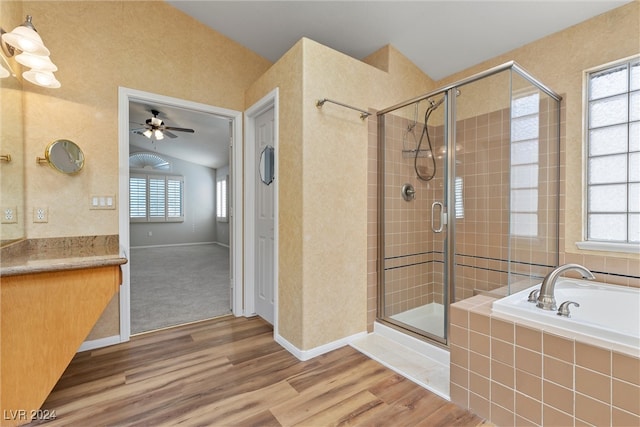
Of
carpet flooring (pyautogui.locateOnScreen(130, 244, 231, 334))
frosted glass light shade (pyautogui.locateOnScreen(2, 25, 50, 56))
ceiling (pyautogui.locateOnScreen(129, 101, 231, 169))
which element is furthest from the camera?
ceiling (pyautogui.locateOnScreen(129, 101, 231, 169))

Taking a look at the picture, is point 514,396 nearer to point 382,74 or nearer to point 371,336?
point 371,336

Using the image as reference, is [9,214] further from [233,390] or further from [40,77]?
[233,390]

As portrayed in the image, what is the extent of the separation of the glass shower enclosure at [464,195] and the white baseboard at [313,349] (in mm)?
410

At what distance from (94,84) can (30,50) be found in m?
0.61

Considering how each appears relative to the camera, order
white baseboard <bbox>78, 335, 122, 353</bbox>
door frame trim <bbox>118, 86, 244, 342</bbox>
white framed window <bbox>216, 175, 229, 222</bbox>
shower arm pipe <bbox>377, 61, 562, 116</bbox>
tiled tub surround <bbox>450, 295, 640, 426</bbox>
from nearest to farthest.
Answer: tiled tub surround <bbox>450, 295, 640, 426</bbox>, shower arm pipe <bbox>377, 61, 562, 116</bbox>, white baseboard <bbox>78, 335, 122, 353</bbox>, door frame trim <bbox>118, 86, 244, 342</bbox>, white framed window <bbox>216, 175, 229, 222</bbox>

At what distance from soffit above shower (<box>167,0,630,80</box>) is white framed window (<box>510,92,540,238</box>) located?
0.67m

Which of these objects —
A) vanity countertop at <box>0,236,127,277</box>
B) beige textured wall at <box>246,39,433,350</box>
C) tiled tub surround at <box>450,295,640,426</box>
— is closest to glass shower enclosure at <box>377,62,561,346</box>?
beige textured wall at <box>246,39,433,350</box>

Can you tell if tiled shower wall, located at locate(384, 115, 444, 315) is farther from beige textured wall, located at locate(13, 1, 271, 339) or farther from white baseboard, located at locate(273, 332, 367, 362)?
beige textured wall, located at locate(13, 1, 271, 339)

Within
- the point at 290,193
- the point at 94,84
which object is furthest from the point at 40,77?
the point at 290,193

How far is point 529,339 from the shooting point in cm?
144

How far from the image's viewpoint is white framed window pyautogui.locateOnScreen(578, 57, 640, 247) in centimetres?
219

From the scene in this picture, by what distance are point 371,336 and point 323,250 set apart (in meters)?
0.97

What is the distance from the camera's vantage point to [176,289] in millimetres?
4047

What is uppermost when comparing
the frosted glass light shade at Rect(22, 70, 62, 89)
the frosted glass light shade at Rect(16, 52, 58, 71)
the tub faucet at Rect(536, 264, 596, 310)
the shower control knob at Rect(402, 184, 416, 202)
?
the frosted glass light shade at Rect(16, 52, 58, 71)
